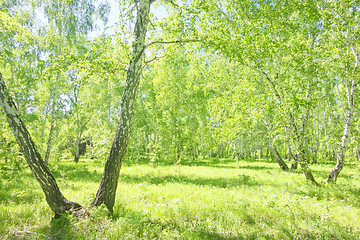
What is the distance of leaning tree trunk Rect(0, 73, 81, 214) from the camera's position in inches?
171

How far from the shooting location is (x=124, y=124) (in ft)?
16.6

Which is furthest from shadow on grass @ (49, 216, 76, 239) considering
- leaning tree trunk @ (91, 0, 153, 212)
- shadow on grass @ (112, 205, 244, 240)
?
shadow on grass @ (112, 205, 244, 240)

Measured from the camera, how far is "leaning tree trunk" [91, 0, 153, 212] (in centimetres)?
489

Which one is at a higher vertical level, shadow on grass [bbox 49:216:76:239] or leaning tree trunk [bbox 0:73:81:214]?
leaning tree trunk [bbox 0:73:81:214]

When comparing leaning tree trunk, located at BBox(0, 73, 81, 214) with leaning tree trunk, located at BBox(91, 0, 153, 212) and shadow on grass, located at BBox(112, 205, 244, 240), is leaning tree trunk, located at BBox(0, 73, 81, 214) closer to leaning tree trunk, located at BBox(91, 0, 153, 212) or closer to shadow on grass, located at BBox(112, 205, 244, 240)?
leaning tree trunk, located at BBox(91, 0, 153, 212)

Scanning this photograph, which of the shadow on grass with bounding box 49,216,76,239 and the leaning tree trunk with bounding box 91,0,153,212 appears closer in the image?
the shadow on grass with bounding box 49,216,76,239

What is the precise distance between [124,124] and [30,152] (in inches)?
86.6

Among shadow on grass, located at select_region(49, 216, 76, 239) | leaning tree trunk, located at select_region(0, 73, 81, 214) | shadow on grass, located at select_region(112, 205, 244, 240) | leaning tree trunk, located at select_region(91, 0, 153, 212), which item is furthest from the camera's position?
leaning tree trunk, located at select_region(91, 0, 153, 212)

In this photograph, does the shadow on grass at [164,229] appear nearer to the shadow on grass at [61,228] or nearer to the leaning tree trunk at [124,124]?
the leaning tree trunk at [124,124]

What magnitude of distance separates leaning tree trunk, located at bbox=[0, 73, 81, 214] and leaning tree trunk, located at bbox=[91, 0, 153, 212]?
2.63 ft

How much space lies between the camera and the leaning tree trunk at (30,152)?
435 cm

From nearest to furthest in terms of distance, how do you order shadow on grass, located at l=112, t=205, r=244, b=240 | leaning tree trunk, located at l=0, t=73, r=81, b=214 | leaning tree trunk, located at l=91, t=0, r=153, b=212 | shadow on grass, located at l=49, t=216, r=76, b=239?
shadow on grass, located at l=49, t=216, r=76, b=239 < shadow on grass, located at l=112, t=205, r=244, b=240 < leaning tree trunk, located at l=0, t=73, r=81, b=214 < leaning tree trunk, located at l=91, t=0, r=153, b=212

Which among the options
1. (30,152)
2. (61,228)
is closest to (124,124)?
(30,152)

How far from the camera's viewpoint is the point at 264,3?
338 inches
